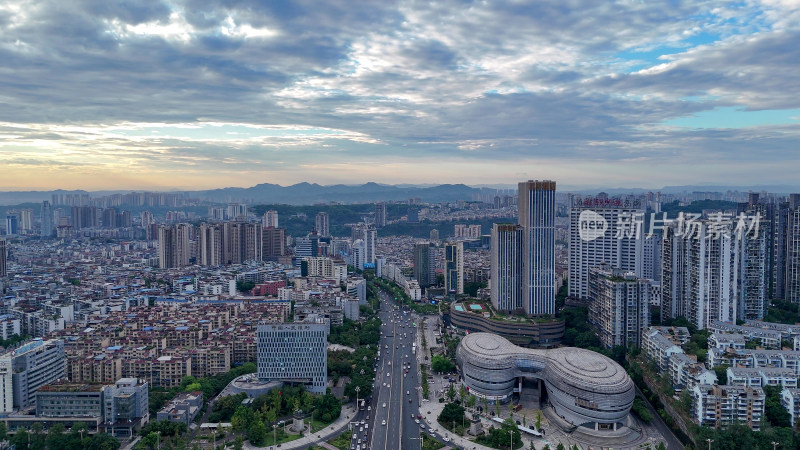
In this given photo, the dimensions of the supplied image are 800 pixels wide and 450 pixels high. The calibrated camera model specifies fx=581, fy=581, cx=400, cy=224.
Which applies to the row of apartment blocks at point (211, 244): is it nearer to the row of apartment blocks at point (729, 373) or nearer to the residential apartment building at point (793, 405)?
the row of apartment blocks at point (729, 373)

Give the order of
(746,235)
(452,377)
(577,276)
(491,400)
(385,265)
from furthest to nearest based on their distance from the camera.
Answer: (385,265) < (577,276) < (746,235) < (452,377) < (491,400)

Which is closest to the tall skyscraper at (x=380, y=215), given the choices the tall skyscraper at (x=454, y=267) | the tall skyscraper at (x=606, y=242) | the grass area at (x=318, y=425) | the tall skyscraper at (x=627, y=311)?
the tall skyscraper at (x=454, y=267)

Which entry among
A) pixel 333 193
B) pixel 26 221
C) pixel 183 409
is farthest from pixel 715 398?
pixel 333 193

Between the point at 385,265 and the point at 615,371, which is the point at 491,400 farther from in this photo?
the point at 385,265

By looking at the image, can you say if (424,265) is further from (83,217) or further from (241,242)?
(83,217)

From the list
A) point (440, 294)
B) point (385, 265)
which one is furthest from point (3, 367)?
point (385, 265)

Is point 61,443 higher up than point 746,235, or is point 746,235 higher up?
point 746,235
